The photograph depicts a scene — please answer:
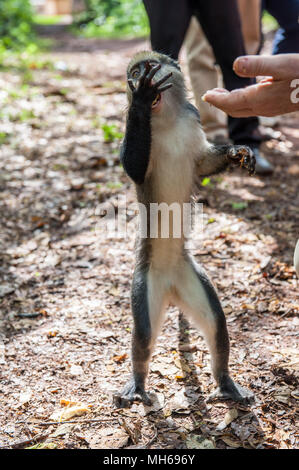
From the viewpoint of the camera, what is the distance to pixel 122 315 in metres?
3.65

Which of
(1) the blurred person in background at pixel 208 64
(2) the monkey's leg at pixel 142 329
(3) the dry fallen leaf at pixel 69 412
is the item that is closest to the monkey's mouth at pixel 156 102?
(2) the monkey's leg at pixel 142 329

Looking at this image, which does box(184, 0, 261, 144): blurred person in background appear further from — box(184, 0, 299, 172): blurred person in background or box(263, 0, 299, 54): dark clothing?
box(263, 0, 299, 54): dark clothing

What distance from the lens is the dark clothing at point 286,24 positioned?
4.82m

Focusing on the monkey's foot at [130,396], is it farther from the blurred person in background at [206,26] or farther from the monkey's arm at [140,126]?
the blurred person in background at [206,26]

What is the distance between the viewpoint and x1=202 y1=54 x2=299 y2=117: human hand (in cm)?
263

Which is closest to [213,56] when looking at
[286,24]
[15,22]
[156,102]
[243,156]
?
[286,24]

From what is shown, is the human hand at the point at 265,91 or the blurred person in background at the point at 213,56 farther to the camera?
the blurred person in background at the point at 213,56

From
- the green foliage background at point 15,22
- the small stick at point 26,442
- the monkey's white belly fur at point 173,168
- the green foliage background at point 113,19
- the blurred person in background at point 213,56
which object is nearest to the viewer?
the small stick at point 26,442

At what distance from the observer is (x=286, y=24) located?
16.6 ft

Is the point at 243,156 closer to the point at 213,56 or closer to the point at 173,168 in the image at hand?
the point at 173,168

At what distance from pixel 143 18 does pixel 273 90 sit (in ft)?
49.9

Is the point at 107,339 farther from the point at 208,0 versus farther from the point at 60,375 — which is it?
the point at 208,0

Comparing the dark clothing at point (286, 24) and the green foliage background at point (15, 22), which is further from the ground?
the green foliage background at point (15, 22)

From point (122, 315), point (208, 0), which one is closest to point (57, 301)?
point (122, 315)
